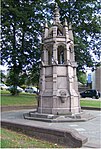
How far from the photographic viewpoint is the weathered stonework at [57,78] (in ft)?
43.3

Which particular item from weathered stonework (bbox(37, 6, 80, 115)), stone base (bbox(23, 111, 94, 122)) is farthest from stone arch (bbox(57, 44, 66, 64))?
stone base (bbox(23, 111, 94, 122))

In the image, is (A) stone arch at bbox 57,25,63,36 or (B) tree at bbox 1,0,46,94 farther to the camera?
(B) tree at bbox 1,0,46,94

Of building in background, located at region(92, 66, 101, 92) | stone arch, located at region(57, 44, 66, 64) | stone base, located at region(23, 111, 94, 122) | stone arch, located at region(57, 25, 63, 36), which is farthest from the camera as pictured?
building in background, located at region(92, 66, 101, 92)

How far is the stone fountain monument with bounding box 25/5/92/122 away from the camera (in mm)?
13031

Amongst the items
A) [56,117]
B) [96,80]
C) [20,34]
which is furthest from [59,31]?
[96,80]

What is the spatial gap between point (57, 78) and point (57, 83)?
290mm

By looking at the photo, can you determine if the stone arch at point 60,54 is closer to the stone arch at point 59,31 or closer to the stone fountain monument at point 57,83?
the stone fountain monument at point 57,83

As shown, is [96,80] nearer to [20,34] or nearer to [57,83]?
[20,34]

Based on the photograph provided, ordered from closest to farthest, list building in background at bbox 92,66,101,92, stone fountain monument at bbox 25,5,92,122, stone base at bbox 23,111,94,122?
stone base at bbox 23,111,94,122, stone fountain monument at bbox 25,5,92,122, building in background at bbox 92,66,101,92

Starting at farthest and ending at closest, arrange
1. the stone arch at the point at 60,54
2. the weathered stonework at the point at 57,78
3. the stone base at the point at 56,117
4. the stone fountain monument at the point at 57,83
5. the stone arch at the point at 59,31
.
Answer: the stone arch at the point at 60,54 → the stone arch at the point at 59,31 → the weathered stonework at the point at 57,78 → the stone fountain monument at the point at 57,83 → the stone base at the point at 56,117

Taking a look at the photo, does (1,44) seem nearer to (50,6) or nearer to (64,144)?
(50,6)

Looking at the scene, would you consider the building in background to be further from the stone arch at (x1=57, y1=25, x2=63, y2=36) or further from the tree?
the stone arch at (x1=57, y1=25, x2=63, y2=36)

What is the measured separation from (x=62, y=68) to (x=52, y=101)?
203 cm

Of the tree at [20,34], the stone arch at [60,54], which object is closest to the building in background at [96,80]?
the tree at [20,34]
